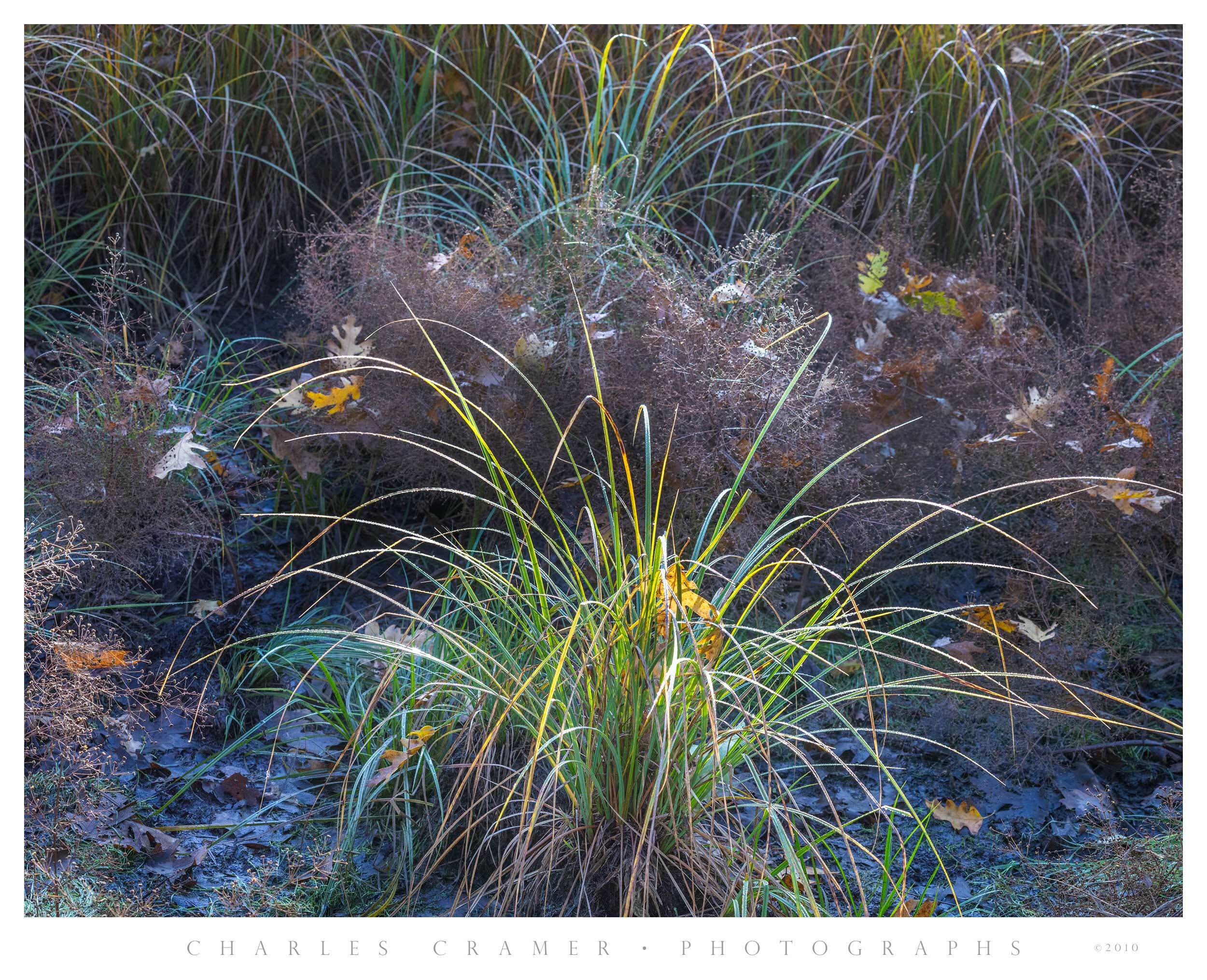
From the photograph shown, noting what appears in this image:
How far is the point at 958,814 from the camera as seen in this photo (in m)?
2.03

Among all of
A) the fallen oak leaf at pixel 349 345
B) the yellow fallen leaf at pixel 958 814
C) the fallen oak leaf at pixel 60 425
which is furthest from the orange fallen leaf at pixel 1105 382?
the fallen oak leaf at pixel 60 425

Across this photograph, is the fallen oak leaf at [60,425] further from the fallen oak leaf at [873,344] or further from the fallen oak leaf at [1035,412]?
the fallen oak leaf at [1035,412]

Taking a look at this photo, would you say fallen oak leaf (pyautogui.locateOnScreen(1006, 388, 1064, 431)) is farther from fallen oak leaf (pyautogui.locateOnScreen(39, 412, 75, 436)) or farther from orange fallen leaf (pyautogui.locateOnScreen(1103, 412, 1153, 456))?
fallen oak leaf (pyautogui.locateOnScreen(39, 412, 75, 436))

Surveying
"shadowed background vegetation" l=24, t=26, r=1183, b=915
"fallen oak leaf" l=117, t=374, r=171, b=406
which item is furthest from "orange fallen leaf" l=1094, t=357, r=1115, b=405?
"fallen oak leaf" l=117, t=374, r=171, b=406

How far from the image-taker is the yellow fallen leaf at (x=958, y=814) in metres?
2.01

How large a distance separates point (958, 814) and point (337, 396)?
1.60 meters

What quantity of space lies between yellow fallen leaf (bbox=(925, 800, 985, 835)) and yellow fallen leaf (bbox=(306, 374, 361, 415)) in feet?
5.02

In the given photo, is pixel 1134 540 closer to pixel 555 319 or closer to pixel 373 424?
pixel 555 319

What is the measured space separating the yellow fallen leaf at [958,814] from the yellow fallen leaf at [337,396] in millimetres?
1529

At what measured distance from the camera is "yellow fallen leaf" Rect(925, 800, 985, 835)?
6.60ft

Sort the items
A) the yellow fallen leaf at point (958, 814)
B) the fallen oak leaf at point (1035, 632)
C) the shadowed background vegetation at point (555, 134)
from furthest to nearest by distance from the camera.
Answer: the shadowed background vegetation at point (555, 134)
the fallen oak leaf at point (1035, 632)
the yellow fallen leaf at point (958, 814)
